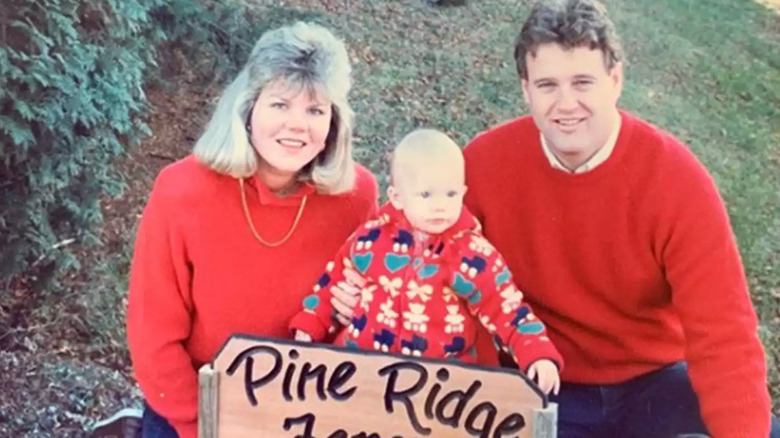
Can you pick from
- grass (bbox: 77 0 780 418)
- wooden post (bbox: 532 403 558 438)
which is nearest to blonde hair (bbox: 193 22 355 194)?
wooden post (bbox: 532 403 558 438)

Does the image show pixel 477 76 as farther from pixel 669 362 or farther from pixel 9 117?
pixel 669 362

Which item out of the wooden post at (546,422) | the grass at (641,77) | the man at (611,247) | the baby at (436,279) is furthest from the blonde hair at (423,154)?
the grass at (641,77)

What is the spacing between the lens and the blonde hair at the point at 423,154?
1.72 m

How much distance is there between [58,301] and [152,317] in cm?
145

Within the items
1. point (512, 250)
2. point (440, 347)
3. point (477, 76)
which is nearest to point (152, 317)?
point (440, 347)

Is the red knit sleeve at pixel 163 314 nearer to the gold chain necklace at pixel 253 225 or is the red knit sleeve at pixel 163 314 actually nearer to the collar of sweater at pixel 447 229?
the gold chain necklace at pixel 253 225

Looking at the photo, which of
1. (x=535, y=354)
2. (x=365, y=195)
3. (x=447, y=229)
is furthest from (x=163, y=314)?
(x=535, y=354)

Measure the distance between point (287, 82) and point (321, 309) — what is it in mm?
441

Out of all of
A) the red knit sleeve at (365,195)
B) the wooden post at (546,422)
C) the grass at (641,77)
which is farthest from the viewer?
the grass at (641,77)

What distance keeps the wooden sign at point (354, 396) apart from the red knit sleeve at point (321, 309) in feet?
0.68

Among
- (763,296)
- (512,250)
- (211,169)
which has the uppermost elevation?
(211,169)

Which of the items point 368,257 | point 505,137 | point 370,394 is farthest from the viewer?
point 505,137

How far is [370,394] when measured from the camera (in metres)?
1.69

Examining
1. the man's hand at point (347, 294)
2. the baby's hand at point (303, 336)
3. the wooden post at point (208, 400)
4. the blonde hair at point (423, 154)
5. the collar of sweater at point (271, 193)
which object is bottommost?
the wooden post at point (208, 400)
